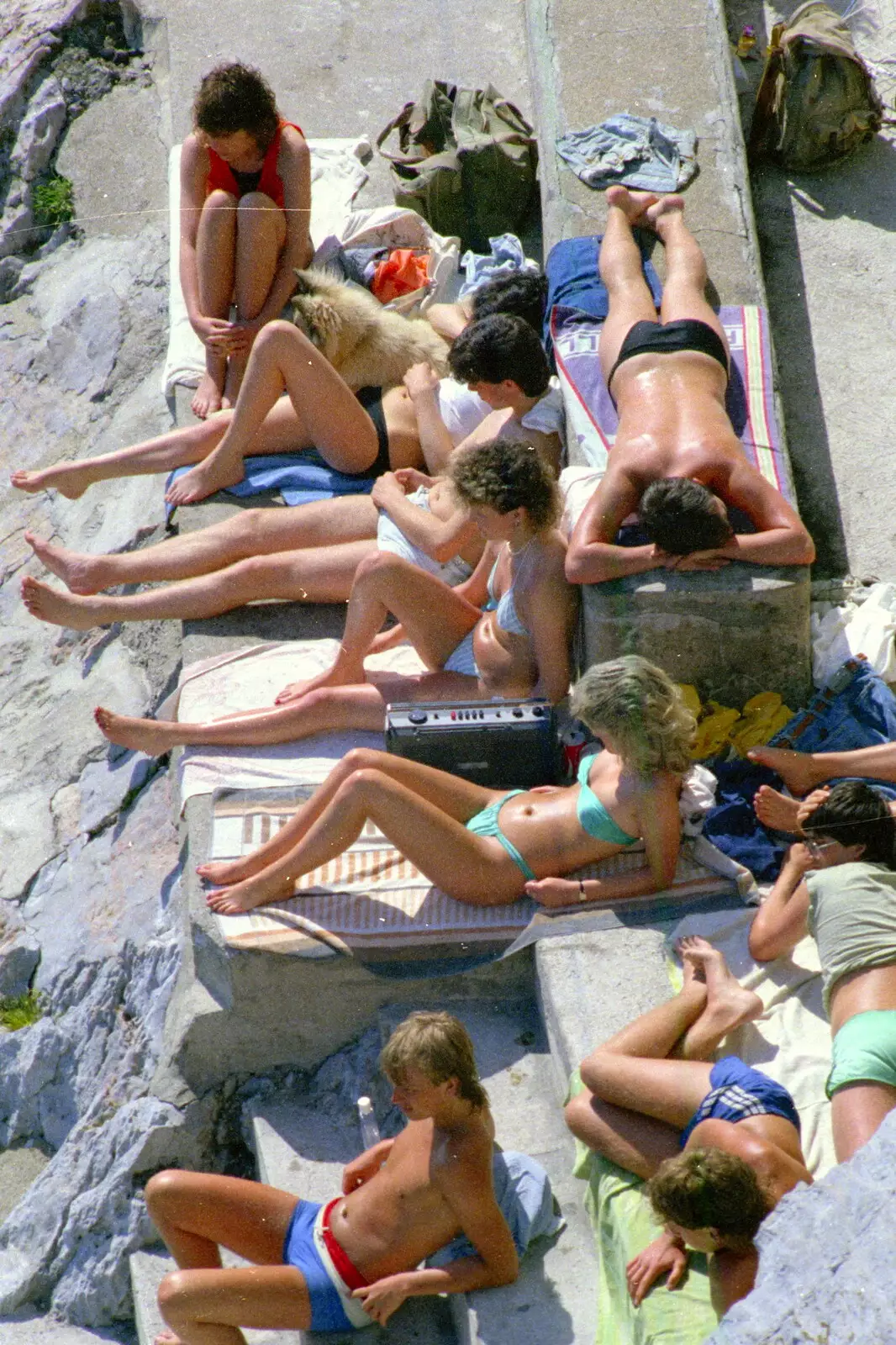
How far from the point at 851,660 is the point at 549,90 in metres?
3.48

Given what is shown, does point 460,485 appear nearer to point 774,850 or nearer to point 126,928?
point 774,850

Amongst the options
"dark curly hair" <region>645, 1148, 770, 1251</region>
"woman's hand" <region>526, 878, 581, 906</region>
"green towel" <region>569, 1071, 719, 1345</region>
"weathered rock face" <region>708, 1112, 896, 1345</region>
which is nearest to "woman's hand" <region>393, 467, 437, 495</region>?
"woman's hand" <region>526, 878, 581, 906</region>

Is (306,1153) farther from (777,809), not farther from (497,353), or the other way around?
(497,353)

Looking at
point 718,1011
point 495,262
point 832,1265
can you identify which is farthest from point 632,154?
point 832,1265

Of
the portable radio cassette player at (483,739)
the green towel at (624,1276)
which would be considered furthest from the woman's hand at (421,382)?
the green towel at (624,1276)

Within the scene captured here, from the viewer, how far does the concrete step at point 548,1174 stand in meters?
3.62

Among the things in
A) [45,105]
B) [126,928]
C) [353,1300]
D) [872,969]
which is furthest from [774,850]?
[45,105]

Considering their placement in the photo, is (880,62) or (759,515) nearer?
(759,515)

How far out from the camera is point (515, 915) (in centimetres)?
447

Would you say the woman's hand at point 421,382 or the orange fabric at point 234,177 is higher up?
the orange fabric at point 234,177

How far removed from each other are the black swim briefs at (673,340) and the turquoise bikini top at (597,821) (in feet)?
6.37

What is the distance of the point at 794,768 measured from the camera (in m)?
4.62

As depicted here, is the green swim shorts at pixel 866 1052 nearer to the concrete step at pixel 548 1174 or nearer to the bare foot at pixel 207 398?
the concrete step at pixel 548 1174

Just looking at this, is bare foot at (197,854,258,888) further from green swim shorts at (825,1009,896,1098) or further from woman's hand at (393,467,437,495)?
green swim shorts at (825,1009,896,1098)
